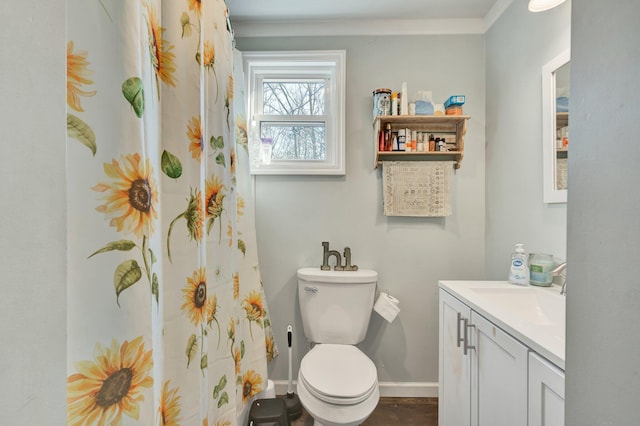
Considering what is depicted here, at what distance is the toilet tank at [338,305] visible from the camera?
1.63 meters

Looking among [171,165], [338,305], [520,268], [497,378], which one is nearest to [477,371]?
[497,378]

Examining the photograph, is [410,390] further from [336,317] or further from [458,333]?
[458,333]

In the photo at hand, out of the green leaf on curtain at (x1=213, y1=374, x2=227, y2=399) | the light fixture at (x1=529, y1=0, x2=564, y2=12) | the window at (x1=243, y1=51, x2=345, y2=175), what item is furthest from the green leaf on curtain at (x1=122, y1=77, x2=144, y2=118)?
the light fixture at (x1=529, y1=0, x2=564, y2=12)

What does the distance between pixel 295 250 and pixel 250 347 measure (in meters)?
0.64

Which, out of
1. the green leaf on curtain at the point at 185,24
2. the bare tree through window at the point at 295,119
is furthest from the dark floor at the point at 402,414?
the green leaf on curtain at the point at 185,24

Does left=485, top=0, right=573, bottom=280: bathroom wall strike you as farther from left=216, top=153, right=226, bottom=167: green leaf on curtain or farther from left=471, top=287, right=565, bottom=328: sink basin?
left=216, top=153, right=226, bottom=167: green leaf on curtain

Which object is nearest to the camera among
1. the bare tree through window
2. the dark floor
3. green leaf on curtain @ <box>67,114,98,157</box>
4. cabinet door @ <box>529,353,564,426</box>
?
green leaf on curtain @ <box>67,114,98,157</box>

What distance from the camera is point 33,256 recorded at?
25cm

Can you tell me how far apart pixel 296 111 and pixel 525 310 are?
65.4 inches

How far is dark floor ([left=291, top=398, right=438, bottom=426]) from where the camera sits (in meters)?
1.57

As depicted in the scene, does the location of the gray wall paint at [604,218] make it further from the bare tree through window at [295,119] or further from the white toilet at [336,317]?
the bare tree through window at [295,119]

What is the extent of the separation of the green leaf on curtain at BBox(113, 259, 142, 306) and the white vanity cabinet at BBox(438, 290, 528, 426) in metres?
0.96

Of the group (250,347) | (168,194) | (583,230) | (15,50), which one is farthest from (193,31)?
(250,347)

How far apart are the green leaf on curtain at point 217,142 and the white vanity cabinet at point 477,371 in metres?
1.06
